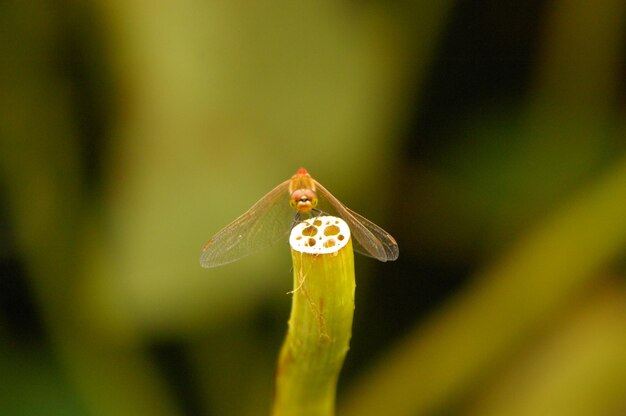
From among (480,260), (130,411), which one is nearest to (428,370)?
(480,260)

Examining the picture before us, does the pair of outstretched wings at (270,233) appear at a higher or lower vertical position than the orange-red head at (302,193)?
lower

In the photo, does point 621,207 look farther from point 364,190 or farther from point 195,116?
point 195,116

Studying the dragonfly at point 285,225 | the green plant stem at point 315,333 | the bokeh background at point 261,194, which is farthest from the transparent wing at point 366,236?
the bokeh background at point 261,194

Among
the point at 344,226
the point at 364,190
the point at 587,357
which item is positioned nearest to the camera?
the point at 344,226

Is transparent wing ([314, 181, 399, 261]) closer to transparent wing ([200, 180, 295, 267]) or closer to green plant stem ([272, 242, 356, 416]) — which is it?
transparent wing ([200, 180, 295, 267])

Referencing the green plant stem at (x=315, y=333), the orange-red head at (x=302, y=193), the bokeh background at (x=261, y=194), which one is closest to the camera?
the green plant stem at (x=315, y=333)

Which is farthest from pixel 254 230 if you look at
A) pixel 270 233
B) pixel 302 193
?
pixel 302 193

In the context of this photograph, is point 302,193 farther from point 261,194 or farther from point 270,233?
point 261,194

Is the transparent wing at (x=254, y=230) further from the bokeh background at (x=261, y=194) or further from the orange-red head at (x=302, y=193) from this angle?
the bokeh background at (x=261, y=194)
